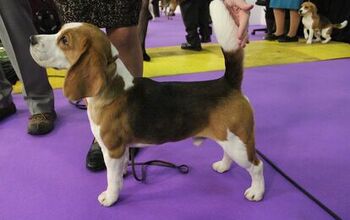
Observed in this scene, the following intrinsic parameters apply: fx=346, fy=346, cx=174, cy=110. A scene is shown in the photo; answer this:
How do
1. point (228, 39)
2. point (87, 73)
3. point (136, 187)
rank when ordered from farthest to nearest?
point (136, 187), point (228, 39), point (87, 73)

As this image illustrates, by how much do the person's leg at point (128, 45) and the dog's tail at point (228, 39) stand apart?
649mm

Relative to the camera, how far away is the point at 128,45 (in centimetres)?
198

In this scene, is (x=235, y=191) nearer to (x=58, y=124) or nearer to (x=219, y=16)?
(x=219, y=16)

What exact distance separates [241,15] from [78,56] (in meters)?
0.70

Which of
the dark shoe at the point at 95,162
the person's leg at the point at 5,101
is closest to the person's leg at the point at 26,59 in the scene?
the person's leg at the point at 5,101

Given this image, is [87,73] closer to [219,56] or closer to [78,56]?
[78,56]

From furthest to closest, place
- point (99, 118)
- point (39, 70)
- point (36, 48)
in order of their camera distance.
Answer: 1. point (39, 70)
2. point (99, 118)
3. point (36, 48)

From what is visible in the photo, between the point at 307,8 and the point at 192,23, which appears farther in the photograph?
the point at 307,8

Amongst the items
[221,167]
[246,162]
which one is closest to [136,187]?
[221,167]

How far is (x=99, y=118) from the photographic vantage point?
149 cm

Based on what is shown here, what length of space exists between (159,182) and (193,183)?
18 cm

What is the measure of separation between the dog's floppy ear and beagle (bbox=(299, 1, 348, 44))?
471 centimetres

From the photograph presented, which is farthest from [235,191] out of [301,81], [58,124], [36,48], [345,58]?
[345,58]

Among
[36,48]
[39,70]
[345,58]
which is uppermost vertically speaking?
[36,48]
